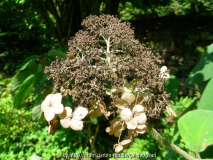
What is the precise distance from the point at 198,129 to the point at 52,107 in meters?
0.49

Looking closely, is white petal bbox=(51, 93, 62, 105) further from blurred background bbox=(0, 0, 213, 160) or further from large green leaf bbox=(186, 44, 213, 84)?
blurred background bbox=(0, 0, 213, 160)

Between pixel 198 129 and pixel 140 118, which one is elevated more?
pixel 140 118

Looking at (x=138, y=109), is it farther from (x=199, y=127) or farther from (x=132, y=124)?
(x=199, y=127)

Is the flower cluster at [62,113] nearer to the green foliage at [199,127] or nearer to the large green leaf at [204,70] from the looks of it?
the green foliage at [199,127]

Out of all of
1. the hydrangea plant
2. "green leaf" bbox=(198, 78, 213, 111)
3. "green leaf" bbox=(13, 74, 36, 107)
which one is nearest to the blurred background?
"green leaf" bbox=(13, 74, 36, 107)

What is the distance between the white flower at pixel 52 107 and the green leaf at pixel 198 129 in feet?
1.48

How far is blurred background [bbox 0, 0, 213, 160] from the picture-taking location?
237 cm

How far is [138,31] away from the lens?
402cm

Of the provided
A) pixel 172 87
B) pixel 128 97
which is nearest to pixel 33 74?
pixel 172 87

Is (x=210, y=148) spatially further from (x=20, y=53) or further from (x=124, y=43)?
(x=20, y=53)

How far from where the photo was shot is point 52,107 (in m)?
0.46

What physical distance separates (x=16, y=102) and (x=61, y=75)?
954mm

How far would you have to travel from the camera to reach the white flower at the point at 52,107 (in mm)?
453

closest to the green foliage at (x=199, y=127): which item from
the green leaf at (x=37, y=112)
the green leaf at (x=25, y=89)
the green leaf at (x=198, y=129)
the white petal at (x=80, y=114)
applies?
the green leaf at (x=198, y=129)
